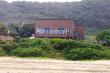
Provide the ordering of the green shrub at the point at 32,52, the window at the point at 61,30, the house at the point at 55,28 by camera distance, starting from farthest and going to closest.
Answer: the window at the point at 61,30 → the house at the point at 55,28 → the green shrub at the point at 32,52

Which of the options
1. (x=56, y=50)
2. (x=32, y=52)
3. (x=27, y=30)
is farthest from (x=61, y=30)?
(x=32, y=52)

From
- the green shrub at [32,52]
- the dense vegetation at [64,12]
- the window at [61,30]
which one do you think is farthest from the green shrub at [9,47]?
the dense vegetation at [64,12]

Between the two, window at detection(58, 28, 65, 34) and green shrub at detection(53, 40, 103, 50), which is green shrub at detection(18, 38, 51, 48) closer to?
green shrub at detection(53, 40, 103, 50)

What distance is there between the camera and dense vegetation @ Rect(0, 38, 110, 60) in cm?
3181

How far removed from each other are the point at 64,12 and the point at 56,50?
2313 inches

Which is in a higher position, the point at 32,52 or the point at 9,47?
the point at 9,47

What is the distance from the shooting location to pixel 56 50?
114ft

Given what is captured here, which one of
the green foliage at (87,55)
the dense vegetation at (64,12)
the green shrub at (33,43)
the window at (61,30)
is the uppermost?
the dense vegetation at (64,12)

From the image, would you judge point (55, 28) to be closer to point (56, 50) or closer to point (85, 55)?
point (56, 50)

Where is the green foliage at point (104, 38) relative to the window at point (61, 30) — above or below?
below

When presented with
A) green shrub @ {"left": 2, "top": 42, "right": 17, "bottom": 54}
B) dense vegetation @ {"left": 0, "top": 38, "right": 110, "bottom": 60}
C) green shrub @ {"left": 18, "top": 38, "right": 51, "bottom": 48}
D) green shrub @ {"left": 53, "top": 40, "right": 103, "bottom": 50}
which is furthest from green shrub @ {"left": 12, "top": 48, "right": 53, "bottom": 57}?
green shrub @ {"left": 53, "top": 40, "right": 103, "bottom": 50}

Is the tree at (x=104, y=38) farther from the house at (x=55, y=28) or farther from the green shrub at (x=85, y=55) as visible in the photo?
the green shrub at (x=85, y=55)

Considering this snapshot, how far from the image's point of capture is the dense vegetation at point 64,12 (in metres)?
78.9

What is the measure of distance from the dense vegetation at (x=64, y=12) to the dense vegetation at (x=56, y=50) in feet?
130
